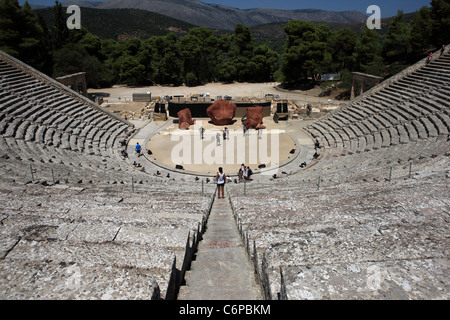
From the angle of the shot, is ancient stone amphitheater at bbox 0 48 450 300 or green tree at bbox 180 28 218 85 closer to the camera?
ancient stone amphitheater at bbox 0 48 450 300

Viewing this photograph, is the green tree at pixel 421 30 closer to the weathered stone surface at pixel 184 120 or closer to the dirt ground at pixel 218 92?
the dirt ground at pixel 218 92

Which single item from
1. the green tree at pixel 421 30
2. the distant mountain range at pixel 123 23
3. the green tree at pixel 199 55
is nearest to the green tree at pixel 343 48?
the green tree at pixel 421 30

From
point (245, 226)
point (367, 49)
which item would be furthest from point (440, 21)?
point (245, 226)

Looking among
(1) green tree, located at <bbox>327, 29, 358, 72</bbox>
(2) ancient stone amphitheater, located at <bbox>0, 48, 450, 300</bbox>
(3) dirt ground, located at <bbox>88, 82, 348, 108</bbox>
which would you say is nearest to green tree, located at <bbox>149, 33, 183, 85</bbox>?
(3) dirt ground, located at <bbox>88, 82, 348, 108</bbox>

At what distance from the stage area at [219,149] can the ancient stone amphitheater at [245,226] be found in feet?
8.36

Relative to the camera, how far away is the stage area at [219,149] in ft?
58.2

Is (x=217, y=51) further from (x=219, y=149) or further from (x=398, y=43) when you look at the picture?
(x=219, y=149)

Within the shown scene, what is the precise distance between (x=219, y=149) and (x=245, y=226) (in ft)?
47.8

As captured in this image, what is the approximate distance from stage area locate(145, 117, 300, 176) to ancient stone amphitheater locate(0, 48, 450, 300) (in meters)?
2.55

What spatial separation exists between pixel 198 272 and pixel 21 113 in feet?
56.6

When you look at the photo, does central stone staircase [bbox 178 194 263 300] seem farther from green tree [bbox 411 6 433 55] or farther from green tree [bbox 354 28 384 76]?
green tree [bbox 411 6 433 55]

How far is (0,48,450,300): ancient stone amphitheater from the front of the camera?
267cm
